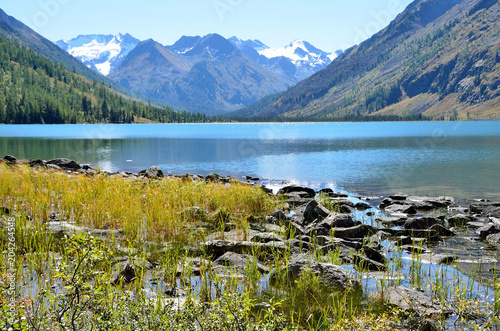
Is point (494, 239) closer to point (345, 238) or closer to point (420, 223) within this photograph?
point (420, 223)

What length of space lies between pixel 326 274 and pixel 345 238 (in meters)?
6.53

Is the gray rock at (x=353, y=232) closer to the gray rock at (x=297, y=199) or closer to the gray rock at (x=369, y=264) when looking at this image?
the gray rock at (x=369, y=264)

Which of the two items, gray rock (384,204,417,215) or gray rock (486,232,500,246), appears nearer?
gray rock (486,232,500,246)

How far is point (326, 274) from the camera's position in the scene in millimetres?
9922

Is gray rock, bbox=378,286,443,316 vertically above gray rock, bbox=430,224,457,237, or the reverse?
gray rock, bbox=378,286,443,316

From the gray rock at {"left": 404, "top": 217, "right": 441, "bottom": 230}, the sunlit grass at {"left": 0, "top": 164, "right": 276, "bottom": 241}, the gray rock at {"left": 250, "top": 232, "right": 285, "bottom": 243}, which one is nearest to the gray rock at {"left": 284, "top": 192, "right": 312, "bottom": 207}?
the sunlit grass at {"left": 0, "top": 164, "right": 276, "bottom": 241}

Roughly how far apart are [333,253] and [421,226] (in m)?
8.48

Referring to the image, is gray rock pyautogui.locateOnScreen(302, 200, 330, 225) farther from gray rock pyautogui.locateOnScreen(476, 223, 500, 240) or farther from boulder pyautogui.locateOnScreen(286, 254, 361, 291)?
boulder pyautogui.locateOnScreen(286, 254, 361, 291)

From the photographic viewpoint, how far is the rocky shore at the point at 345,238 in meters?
10.0

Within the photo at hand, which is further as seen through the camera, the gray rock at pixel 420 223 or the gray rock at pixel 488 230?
the gray rock at pixel 420 223

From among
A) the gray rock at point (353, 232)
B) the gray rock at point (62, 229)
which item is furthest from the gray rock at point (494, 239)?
the gray rock at point (62, 229)

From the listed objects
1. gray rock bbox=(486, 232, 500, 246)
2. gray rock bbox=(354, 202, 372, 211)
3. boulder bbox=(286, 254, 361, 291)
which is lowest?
gray rock bbox=(354, 202, 372, 211)

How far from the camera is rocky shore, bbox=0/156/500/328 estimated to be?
10016mm

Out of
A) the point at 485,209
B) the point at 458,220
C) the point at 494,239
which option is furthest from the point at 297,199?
the point at 494,239
